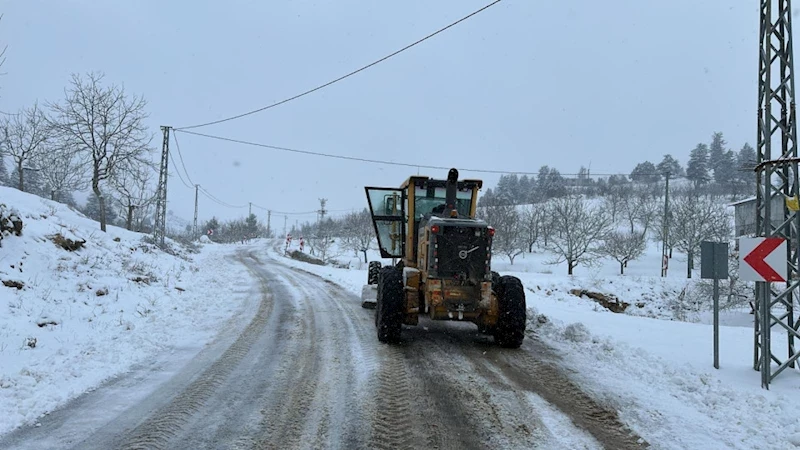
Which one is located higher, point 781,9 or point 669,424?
point 781,9

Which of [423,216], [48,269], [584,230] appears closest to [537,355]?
[423,216]

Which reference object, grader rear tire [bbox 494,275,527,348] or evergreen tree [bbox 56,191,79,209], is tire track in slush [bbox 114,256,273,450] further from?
evergreen tree [bbox 56,191,79,209]

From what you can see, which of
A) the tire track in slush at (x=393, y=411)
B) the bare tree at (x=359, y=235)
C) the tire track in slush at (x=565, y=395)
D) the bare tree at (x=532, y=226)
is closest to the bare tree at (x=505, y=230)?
the bare tree at (x=532, y=226)

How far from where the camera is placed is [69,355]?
573 centimetres

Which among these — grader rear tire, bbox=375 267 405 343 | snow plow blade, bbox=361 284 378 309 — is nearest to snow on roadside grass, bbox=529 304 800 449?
grader rear tire, bbox=375 267 405 343

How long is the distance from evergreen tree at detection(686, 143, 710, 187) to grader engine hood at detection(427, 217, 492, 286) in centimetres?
9040

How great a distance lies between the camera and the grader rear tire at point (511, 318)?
701 centimetres

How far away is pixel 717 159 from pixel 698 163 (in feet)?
40.7

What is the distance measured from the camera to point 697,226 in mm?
42438

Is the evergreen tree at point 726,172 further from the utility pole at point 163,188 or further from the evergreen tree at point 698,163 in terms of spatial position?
the utility pole at point 163,188

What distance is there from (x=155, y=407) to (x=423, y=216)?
17.1 ft

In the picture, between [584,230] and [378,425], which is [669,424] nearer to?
[378,425]

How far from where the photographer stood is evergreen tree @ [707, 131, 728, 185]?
A: 84688 mm

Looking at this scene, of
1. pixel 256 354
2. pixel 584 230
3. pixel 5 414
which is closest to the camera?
pixel 5 414
